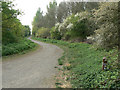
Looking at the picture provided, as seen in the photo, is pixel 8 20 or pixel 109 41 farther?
pixel 8 20

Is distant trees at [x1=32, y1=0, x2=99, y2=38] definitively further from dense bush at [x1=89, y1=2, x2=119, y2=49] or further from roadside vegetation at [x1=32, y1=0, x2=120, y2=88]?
dense bush at [x1=89, y1=2, x2=119, y2=49]

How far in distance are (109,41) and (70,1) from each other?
65.3 ft

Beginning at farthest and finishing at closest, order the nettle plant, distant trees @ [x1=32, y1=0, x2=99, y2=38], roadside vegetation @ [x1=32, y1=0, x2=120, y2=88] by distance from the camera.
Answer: distant trees @ [x1=32, y1=0, x2=99, y2=38], the nettle plant, roadside vegetation @ [x1=32, y1=0, x2=120, y2=88]

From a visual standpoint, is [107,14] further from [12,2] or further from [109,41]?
[12,2]

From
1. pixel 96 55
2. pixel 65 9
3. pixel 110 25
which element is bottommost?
pixel 96 55

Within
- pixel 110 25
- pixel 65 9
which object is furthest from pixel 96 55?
pixel 65 9

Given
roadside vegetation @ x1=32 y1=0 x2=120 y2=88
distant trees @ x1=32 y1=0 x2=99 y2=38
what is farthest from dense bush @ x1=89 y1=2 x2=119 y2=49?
distant trees @ x1=32 y1=0 x2=99 y2=38

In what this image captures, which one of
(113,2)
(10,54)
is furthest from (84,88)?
(10,54)

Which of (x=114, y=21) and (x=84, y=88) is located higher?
(x=114, y=21)

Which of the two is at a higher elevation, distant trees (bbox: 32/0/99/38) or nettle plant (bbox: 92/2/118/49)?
distant trees (bbox: 32/0/99/38)

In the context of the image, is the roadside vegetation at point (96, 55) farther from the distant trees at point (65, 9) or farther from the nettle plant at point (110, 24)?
the distant trees at point (65, 9)

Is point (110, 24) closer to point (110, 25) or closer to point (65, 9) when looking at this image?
point (110, 25)

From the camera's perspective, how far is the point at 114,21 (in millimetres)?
6449

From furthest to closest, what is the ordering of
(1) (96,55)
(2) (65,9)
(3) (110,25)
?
(2) (65,9) < (1) (96,55) < (3) (110,25)
